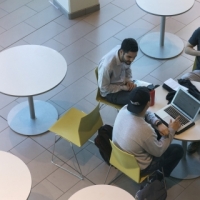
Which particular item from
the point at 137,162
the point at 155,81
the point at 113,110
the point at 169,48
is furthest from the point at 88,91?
the point at 137,162

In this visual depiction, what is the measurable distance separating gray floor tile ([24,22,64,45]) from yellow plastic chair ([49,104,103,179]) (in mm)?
1828

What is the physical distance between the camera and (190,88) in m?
4.79

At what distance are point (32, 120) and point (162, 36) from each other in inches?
81.9

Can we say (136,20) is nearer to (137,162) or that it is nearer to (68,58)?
(68,58)

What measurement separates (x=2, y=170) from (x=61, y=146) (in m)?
1.27

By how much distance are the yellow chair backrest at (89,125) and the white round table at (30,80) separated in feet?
1.69

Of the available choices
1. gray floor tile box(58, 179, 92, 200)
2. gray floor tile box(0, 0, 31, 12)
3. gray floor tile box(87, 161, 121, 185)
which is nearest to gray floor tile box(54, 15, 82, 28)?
gray floor tile box(0, 0, 31, 12)

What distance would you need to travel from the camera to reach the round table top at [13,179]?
3.90m

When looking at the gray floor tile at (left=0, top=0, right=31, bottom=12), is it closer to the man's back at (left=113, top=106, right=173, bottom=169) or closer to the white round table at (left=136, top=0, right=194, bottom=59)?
the white round table at (left=136, top=0, right=194, bottom=59)

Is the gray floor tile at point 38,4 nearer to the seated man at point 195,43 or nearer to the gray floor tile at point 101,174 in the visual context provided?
the seated man at point 195,43

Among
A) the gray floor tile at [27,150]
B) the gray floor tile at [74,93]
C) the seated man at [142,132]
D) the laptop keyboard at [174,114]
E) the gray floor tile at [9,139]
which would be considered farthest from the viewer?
the gray floor tile at [74,93]

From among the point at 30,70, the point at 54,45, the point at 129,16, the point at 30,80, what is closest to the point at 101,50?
the point at 54,45

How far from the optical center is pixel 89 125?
4.79 m

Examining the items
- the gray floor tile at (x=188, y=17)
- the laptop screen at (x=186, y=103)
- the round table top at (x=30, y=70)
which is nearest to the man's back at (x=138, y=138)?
the laptop screen at (x=186, y=103)
